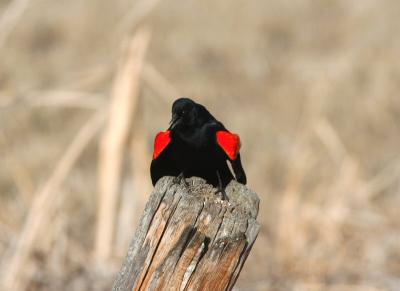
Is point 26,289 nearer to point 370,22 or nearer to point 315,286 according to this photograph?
point 315,286

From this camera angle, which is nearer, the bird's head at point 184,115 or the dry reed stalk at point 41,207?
the bird's head at point 184,115

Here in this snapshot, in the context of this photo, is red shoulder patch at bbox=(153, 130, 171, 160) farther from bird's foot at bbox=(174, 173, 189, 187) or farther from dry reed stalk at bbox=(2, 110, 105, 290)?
dry reed stalk at bbox=(2, 110, 105, 290)

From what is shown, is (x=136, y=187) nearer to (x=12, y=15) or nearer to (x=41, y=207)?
(x=41, y=207)

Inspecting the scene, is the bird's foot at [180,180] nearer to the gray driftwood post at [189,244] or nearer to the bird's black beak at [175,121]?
the gray driftwood post at [189,244]

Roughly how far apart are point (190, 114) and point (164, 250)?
56 cm

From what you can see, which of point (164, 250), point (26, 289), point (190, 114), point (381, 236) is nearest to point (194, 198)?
point (164, 250)

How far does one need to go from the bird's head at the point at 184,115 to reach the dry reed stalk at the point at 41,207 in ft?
8.32

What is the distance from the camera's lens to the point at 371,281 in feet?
22.6

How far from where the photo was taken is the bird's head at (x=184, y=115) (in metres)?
2.91

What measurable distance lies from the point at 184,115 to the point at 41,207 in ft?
8.87

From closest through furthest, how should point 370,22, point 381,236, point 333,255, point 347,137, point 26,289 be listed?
point 26,289 < point 333,255 < point 381,236 < point 347,137 < point 370,22

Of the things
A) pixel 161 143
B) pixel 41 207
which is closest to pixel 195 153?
pixel 161 143

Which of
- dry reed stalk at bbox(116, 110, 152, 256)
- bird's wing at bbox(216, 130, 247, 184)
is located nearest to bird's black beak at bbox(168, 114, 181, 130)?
bird's wing at bbox(216, 130, 247, 184)

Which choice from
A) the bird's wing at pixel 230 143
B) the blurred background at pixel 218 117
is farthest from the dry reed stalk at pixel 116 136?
the bird's wing at pixel 230 143
